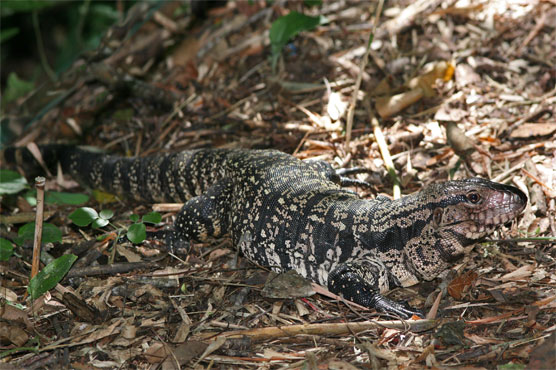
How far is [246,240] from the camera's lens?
5672 millimetres

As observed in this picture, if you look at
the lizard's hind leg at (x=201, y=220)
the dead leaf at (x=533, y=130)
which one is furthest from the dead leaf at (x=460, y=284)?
the lizard's hind leg at (x=201, y=220)

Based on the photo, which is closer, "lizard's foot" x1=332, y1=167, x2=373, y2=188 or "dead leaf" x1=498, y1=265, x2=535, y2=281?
"dead leaf" x1=498, y1=265, x2=535, y2=281

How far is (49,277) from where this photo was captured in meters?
4.87

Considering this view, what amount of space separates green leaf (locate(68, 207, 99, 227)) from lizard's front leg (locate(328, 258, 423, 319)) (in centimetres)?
247

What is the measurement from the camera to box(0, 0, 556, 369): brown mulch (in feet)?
14.2

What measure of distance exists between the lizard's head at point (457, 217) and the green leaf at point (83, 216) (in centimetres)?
314

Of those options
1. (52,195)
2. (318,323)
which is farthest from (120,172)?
(318,323)

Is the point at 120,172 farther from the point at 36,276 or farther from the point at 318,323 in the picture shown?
the point at 318,323

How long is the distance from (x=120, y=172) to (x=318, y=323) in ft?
12.1

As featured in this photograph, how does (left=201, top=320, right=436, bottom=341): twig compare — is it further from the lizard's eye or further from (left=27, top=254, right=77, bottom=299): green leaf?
(left=27, top=254, right=77, bottom=299): green leaf

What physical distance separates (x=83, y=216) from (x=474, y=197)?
12.4 feet

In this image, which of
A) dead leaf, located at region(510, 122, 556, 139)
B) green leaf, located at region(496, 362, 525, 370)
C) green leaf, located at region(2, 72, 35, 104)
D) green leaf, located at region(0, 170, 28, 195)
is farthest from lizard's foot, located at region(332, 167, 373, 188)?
green leaf, located at region(2, 72, 35, 104)

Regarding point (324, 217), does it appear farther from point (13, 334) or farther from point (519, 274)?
point (13, 334)

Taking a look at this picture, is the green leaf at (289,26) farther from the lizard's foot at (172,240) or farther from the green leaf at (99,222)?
the green leaf at (99,222)
